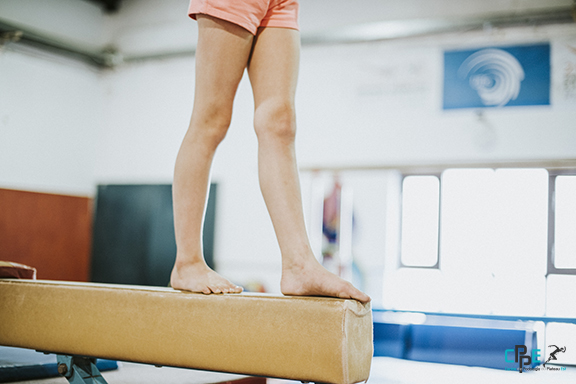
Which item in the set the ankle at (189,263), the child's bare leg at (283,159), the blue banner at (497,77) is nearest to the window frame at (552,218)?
the blue banner at (497,77)

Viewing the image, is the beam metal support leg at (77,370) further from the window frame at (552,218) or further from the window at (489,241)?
the window frame at (552,218)

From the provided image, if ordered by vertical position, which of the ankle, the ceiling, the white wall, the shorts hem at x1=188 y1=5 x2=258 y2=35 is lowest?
the ankle

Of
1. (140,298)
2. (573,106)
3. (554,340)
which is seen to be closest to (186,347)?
(140,298)

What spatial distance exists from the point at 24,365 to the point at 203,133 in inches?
48.1

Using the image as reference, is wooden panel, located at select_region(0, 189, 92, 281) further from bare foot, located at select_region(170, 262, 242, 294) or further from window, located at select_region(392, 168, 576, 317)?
bare foot, located at select_region(170, 262, 242, 294)

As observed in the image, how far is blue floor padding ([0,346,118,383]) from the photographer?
1.94 meters

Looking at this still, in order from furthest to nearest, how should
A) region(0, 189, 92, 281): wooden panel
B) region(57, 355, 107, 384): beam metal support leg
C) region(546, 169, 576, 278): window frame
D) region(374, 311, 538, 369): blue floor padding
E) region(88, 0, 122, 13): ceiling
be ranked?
region(88, 0, 122, 13): ceiling < region(0, 189, 92, 281): wooden panel < region(546, 169, 576, 278): window frame < region(374, 311, 538, 369): blue floor padding < region(57, 355, 107, 384): beam metal support leg

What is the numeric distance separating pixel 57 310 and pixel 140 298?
0.29 m

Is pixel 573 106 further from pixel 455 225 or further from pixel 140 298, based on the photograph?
pixel 140 298

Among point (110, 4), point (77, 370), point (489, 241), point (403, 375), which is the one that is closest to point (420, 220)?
point (489, 241)

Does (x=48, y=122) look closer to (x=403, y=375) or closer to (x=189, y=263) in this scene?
(x=403, y=375)

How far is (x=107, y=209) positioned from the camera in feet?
23.9

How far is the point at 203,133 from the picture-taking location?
1419 mm

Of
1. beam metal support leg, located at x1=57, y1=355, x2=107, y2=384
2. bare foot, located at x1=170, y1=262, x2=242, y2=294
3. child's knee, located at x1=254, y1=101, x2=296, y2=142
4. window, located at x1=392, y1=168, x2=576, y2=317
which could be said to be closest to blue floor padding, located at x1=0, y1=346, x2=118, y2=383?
beam metal support leg, located at x1=57, y1=355, x2=107, y2=384
